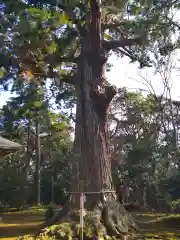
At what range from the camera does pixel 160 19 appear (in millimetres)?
9977

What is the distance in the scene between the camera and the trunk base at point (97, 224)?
8625 mm

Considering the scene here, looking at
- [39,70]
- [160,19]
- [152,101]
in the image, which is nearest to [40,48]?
[39,70]

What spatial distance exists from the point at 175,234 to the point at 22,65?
21.8ft

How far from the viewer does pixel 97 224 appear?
9109 millimetres

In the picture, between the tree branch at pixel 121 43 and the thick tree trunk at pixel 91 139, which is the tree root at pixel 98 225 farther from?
the tree branch at pixel 121 43

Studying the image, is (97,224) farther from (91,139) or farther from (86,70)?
(86,70)

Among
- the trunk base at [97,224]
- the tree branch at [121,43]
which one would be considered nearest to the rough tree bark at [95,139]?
the trunk base at [97,224]

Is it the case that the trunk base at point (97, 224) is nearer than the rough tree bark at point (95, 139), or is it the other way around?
the trunk base at point (97, 224)

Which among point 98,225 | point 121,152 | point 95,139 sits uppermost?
point 121,152

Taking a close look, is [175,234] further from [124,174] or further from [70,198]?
[124,174]

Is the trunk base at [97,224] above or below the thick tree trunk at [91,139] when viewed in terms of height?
below

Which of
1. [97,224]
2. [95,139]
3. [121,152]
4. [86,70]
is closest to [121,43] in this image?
[86,70]

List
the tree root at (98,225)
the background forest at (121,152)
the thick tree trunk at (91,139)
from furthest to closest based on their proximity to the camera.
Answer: the background forest at (121,152)
the thick tree trunk at (91,139)
the tree root at (98,225)

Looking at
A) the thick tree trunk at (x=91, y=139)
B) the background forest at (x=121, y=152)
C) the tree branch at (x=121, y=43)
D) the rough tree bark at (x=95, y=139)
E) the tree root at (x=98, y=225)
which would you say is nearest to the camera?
the tree root at (x=98, y=225)
